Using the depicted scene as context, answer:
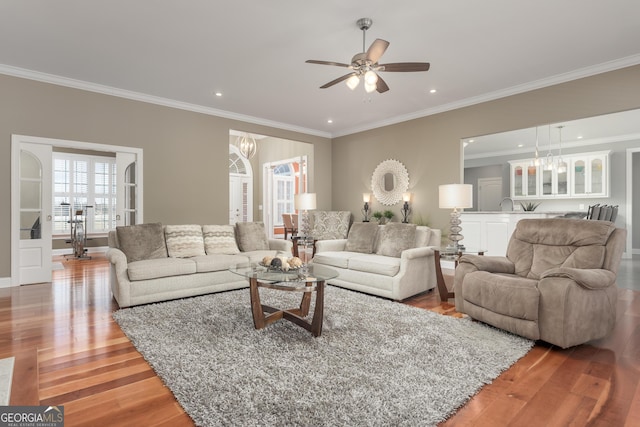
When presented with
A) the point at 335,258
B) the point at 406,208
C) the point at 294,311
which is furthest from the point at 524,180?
the point at 294,311

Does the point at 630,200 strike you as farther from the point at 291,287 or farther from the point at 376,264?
the point at 291,287

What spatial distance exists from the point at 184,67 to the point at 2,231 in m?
3.31

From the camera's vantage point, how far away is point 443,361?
2.33 meters

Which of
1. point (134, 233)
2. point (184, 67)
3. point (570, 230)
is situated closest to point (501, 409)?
point (570, 230)

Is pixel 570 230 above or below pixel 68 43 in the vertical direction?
below

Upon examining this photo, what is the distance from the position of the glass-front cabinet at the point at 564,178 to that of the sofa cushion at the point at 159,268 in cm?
841

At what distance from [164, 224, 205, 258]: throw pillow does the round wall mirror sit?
3871 millimetres

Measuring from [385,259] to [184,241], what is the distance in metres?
2.63

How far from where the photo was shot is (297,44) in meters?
3.83

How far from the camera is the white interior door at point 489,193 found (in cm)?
982

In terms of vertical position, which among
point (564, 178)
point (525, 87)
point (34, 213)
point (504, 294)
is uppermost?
point (525, 87)

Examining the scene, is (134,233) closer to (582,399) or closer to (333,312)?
(333,312)

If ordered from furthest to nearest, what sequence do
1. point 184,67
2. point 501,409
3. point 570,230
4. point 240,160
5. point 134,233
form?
point 240,160 → point 184,67 → point 134,233 → point 570,230 → point 501,409

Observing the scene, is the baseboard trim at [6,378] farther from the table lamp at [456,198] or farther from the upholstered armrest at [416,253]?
the table lamp at [456,198]
